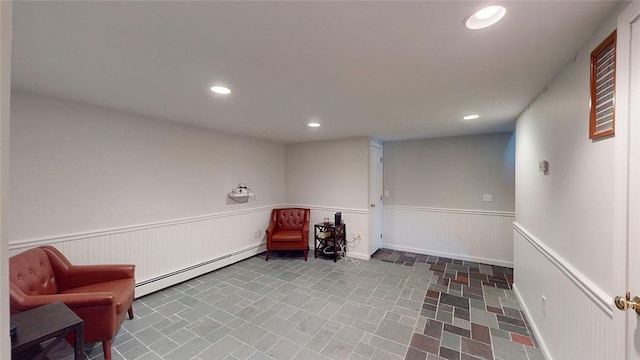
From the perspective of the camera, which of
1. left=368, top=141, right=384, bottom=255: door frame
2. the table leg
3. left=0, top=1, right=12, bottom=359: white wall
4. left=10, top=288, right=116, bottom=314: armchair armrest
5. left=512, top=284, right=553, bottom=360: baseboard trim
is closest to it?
left=0, top=1, right=12, bottom=359: white wall

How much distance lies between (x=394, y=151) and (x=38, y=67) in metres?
4.72

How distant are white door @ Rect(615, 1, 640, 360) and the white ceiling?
0.19 meters

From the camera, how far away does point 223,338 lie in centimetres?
221

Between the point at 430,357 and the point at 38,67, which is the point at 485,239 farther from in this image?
the point at 38,67

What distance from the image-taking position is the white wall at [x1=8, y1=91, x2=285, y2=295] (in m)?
2.26

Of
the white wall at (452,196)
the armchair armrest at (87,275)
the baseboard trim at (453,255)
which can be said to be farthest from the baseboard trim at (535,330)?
the armchair armrest at (87,275)

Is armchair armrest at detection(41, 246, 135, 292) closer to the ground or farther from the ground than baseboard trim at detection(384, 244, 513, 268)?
farther from the ground

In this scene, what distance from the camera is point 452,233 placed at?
4.34 meters

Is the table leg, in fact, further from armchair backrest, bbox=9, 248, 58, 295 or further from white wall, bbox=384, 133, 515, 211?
white wall, bbox=384, 133, 515, 211

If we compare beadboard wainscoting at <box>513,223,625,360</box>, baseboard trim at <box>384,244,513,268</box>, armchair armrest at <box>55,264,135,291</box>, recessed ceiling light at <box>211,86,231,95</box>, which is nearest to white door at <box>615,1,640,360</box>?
beadboard wainscoting at <box>513,223,625,360</box>

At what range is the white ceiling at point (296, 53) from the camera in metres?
1.13

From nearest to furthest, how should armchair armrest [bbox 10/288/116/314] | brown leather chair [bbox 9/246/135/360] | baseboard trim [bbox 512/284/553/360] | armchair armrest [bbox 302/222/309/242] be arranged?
armchair armrest [bbox 10/288/116/314] → brown leather chair [bbox 9/246/135/360] → baseboard trim [bbox 512/284/553/360] → armchair armrest [bbox 302/222/309/242]

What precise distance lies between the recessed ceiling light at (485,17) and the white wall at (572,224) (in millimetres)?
551

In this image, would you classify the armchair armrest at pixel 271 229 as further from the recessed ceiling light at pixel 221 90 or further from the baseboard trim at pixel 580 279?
the baseboard trim at pixel 580 279
